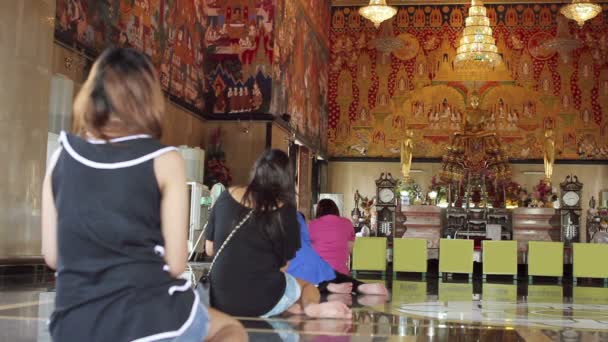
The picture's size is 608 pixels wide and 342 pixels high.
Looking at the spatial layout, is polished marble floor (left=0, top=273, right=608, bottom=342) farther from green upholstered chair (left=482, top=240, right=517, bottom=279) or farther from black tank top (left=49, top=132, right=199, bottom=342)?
green upholstered chair (left=482, top=240, right=517, bottom=279)

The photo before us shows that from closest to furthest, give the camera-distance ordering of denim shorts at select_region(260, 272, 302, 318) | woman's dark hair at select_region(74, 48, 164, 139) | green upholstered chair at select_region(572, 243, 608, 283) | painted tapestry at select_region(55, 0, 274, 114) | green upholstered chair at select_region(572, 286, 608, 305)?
woman's dark hair at select_region(74, 48, 164, 139), denim shorts at select_region(260, 272, 302, 318), green upholstered chair at select_region(572, 286, 608, 305), green upholstered chair at select_region(572, 243, 608, 283), painted tapestry at select_region(55, 0, 274, 114)

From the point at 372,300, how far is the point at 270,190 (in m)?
3.32

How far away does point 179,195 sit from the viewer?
1.80m

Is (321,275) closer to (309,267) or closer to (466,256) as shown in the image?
(309,267)

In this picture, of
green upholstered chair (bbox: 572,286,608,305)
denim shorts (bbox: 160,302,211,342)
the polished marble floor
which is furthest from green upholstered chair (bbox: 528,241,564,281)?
denim shorts (bbox: 160,302,211,342)

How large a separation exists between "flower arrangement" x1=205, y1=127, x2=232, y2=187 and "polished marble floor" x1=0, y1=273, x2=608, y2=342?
687 centimetres

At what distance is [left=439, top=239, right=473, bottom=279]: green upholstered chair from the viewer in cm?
1244

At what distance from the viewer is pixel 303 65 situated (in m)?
19.1

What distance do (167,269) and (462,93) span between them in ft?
71.2

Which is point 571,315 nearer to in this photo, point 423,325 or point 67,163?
point 423,325

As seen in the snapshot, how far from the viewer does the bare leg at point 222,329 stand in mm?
2152

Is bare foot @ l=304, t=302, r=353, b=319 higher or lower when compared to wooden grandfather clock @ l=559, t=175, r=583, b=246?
lower

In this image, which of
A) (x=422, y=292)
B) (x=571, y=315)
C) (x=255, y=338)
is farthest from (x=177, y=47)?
(x=255, y=338)

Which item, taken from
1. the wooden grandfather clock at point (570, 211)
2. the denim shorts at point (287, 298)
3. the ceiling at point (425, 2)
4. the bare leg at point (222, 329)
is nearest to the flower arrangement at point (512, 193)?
the wooden grandfather clock at point (570, 211)
